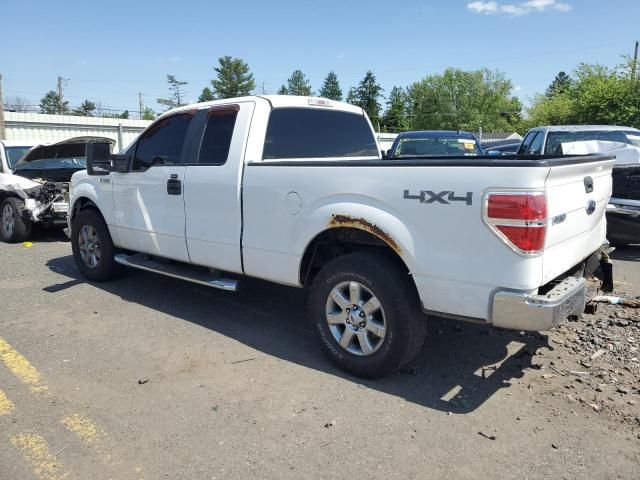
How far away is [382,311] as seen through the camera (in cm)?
360

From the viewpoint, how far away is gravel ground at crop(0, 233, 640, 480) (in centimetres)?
287

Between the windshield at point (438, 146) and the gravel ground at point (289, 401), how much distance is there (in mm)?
6604

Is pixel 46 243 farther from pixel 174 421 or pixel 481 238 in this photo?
pixel 481 238

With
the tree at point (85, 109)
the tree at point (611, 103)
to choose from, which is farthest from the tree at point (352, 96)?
the tree at point (611, 103)

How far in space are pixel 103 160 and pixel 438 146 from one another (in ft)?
25.0

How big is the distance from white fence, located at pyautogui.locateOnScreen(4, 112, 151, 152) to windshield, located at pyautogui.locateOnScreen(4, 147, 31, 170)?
907 centimetres

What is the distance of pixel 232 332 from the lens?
4.79 m

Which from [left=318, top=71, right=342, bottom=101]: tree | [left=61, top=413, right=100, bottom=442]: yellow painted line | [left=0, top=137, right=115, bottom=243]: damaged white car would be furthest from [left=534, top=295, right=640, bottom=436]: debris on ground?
[left=318, top=71, right=342, bottom=101]: tree

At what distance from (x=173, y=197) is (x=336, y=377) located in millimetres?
2386

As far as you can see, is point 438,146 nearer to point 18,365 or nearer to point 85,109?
point 18,365

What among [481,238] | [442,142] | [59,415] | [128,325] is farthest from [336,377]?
[442,142]

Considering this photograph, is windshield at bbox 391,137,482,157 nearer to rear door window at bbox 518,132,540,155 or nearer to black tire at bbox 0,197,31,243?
rear door window at bbox 518,132,540,155

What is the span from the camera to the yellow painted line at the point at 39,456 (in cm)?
280

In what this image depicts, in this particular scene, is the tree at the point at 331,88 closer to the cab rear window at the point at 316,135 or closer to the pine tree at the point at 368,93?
the pine tree at the point at 368,93
